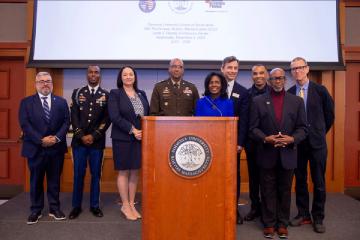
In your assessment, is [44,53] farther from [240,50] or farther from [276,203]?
[276,203]

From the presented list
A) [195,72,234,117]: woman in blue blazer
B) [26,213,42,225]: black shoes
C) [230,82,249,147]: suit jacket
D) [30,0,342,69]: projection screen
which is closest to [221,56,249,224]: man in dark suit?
[230,82,249,147]: suit jacket

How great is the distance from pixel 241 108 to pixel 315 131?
66cm

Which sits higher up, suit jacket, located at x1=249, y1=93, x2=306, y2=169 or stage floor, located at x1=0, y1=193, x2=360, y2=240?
suit jacket, located at x1=249, y1=93, x2=306, y2=169

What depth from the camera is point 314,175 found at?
3180 millimetres

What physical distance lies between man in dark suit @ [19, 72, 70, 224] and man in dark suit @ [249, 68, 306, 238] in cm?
181

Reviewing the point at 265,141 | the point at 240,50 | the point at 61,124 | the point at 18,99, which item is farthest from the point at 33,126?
the point at 240,50

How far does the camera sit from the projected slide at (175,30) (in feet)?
14.4

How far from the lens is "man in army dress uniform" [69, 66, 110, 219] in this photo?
136 inches

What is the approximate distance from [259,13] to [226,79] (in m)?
1.69

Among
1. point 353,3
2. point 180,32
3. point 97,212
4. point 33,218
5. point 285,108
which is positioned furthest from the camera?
point 353,3

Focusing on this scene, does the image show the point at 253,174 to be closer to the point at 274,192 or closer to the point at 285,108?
the point at 274,192

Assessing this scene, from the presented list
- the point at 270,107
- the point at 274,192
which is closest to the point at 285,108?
the point at 270,107

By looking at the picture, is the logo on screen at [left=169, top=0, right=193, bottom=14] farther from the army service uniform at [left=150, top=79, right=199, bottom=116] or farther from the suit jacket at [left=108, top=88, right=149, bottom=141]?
the suit jacket at [left=108, top=88, right=149, bottom=141]

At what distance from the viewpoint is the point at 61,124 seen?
137 inches
